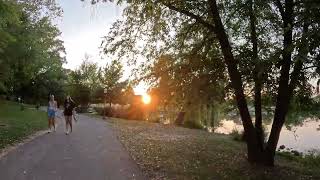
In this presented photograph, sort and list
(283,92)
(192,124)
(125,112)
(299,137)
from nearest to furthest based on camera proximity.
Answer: (283,92)
(192,124)
(299,137)
(125,112)

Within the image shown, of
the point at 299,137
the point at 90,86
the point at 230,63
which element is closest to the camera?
the point at 230,63

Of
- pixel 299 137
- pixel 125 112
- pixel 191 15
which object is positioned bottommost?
pixel 299 137

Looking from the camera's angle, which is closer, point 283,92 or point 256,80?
point 256,80

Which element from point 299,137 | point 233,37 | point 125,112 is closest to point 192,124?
point 299,137

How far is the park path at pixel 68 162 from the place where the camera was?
1139 centimetres

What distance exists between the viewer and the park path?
11.4m

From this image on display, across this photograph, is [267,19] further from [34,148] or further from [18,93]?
[18,93]

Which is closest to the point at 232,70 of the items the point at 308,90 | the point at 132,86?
the point at 308,90

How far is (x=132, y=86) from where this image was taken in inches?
663

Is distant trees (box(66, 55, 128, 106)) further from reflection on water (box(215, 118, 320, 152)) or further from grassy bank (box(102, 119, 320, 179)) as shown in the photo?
grassy bank (box(102, 119, 320, 179))

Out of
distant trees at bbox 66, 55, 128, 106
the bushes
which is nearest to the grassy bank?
the bushes

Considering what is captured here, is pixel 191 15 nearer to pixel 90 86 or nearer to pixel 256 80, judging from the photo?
pixel 256 80

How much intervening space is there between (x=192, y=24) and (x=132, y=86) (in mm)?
2891

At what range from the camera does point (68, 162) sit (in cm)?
1329
